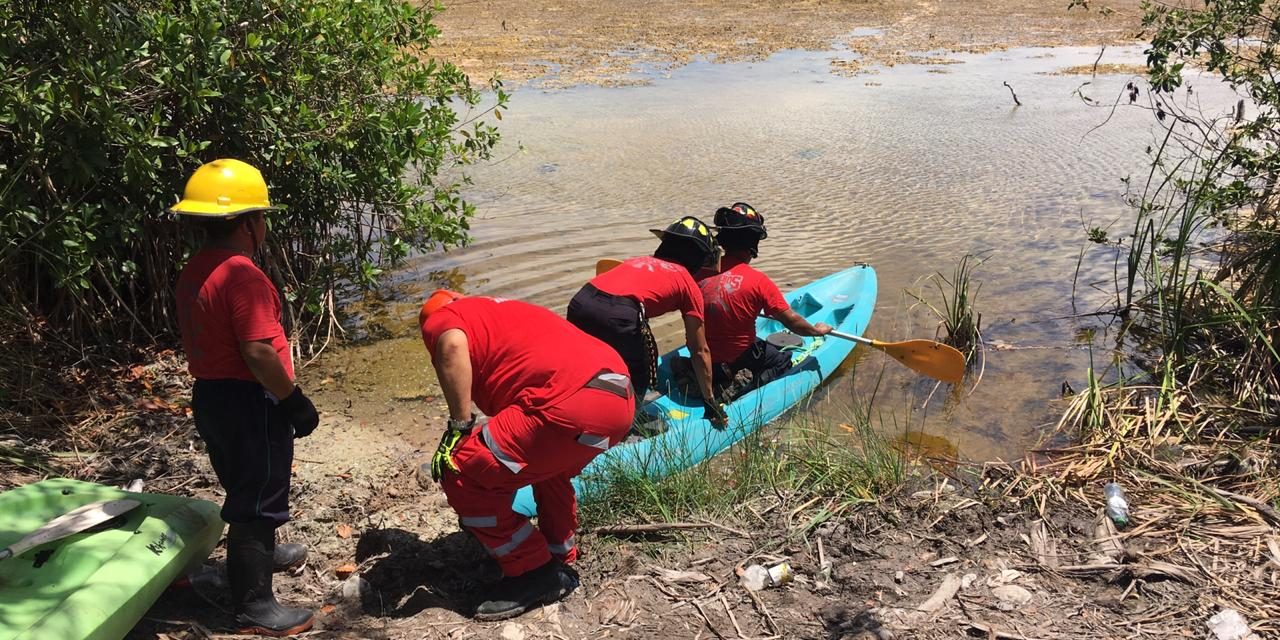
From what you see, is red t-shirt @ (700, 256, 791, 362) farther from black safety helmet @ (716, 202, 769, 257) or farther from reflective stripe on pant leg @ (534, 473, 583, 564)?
reflective stripe on pant leg @ (534, 473, 583, 564)

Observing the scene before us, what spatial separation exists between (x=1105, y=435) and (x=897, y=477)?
1.50 m

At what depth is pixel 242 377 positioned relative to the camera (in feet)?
10.1

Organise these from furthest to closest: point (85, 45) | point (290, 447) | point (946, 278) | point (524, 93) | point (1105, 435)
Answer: point (524, 93)
point (946, 278)
point (1105, 435)
point (85, 45)
point (290, 447)

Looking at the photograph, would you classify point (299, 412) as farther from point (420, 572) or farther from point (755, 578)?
point (755, 578)

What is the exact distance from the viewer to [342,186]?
19.1 feet

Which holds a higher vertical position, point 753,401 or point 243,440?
point 243,440

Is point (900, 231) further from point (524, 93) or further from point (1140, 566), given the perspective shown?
point (524, 93)

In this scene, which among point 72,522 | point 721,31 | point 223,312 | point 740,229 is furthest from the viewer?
point 721,31

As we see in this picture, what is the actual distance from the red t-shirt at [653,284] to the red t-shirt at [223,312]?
76.6 inches

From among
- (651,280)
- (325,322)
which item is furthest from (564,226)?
(651,280)

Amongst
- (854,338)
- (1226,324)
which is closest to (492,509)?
(854,338)

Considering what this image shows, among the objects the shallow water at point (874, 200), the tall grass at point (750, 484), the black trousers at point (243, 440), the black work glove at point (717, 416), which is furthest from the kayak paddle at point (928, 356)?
the black trousers at point (243, 440)

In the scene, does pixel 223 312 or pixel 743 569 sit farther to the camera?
pixel 743 569

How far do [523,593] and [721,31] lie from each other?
1955 cm
